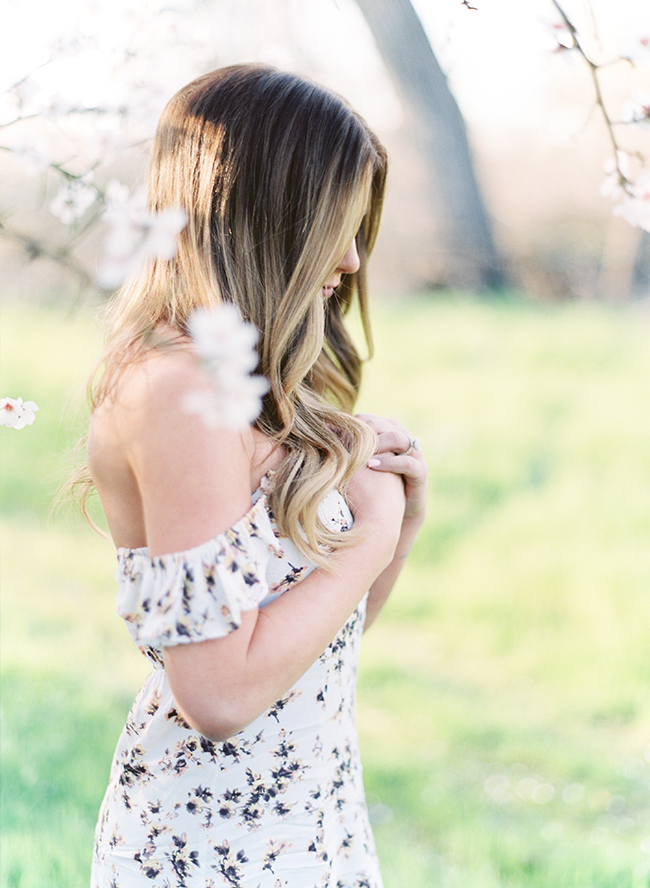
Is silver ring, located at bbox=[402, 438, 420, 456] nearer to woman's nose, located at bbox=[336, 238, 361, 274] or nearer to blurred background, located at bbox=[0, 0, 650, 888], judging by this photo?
woman's nose, located at bbox=[336, 238, 361, 274]

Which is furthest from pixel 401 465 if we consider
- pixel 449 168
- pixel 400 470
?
pixel 449 168

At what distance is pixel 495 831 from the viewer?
1921 millimetres

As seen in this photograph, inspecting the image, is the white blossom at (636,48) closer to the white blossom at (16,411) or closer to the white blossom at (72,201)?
the white blossom at (72,201)

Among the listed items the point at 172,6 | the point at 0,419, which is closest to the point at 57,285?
the point at 172,6

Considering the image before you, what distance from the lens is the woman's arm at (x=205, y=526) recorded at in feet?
2.10

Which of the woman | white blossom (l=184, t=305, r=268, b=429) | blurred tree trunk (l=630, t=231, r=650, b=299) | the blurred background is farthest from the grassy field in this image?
white blossom (l=184, t=305, r=268, b=429)

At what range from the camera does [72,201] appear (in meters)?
1.29

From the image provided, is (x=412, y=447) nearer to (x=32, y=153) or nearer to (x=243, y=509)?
(x=243, y=509)

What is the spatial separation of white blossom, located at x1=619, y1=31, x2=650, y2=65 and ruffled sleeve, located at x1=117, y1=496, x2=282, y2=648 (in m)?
0.80

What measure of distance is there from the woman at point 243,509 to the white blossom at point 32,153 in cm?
48

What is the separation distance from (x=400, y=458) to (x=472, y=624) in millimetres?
2076

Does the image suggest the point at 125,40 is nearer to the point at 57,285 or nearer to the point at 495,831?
the point at 57,285

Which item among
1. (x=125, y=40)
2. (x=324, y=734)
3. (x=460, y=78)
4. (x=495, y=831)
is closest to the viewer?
(x=324, y=734)

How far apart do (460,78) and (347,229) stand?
2.42m
